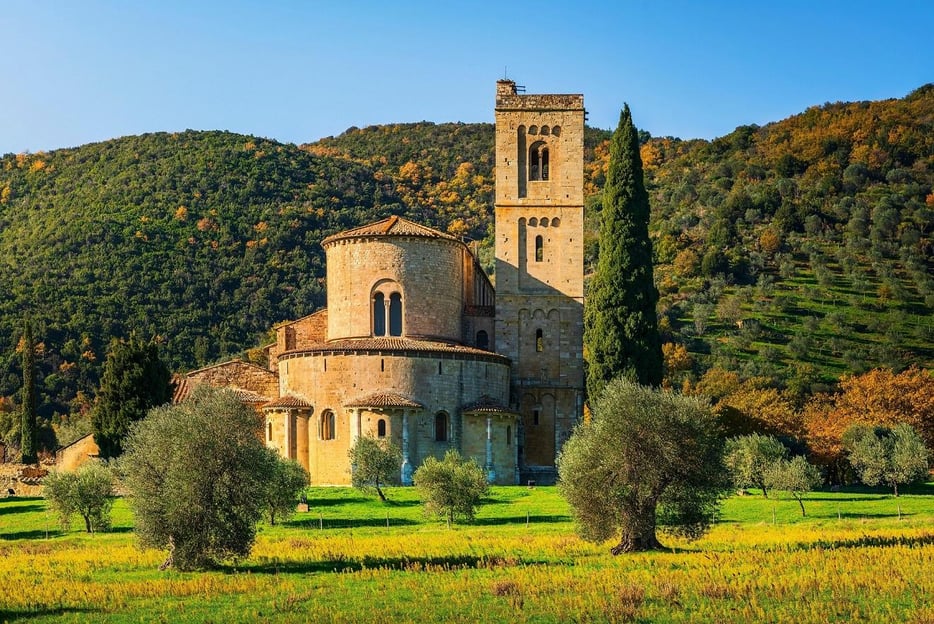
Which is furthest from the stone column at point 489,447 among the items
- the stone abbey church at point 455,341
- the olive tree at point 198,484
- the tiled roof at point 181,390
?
the olive tree at point 198,484

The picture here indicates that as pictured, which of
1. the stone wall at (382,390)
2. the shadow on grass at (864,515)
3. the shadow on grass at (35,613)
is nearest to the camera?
the shadow on grass at (35,613)

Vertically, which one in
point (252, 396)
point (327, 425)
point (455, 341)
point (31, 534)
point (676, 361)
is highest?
point (455, 341)

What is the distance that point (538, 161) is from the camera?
60.6m

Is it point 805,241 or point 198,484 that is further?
point 805,241

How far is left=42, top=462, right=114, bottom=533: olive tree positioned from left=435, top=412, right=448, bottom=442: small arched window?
15598 mm

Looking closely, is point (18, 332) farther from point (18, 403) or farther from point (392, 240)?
point (392, 240)

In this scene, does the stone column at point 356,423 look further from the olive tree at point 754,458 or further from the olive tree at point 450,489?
the olive tree at point 754,458

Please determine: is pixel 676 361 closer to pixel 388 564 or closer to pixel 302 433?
pixel 302 433

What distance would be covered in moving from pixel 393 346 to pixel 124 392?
11.3 meters

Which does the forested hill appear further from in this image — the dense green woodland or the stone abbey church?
the stone abbey church

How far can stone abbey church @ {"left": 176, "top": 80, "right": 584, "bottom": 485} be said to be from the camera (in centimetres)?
5344

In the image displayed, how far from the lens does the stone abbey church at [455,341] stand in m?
53.4

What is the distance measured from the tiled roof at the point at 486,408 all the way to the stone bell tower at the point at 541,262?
11.4ft

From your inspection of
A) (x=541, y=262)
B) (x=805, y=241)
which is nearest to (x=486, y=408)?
(x=541, y=262)
